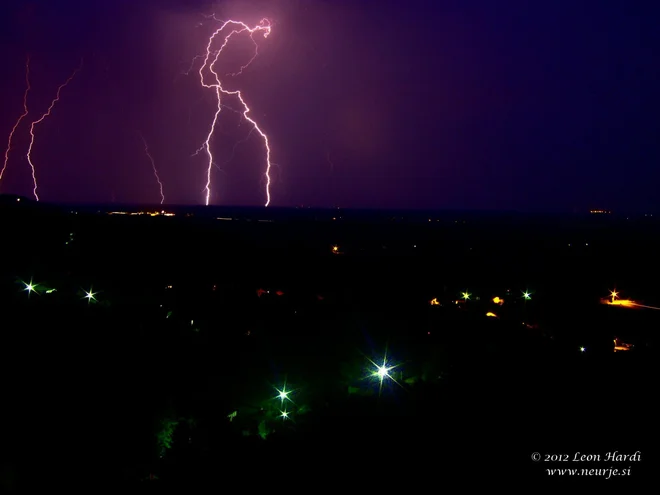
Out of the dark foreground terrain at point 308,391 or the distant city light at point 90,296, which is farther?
the distant city light at point 90,296

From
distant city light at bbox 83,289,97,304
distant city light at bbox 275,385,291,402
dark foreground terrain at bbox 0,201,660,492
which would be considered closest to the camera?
dark foreground terrain at bbox 0,201,660,492

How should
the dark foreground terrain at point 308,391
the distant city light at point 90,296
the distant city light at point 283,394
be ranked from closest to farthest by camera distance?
the dark foreground terrain at point 308,391 → the distant city light at point 283,394 → the distant city light at point 90,296

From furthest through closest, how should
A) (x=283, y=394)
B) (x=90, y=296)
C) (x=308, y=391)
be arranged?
(x=90, y=296), (x=308, y=391), (x=283, y=394)

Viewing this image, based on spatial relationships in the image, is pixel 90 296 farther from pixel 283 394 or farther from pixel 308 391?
pixel 308 391

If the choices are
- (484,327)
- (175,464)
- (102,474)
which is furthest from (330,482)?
(484,327)

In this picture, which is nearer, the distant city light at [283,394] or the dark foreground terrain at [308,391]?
the dark foreground terrain at [308,391]

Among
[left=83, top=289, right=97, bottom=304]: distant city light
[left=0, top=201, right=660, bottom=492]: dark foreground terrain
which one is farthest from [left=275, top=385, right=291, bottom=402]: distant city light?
[left=83, top=289, right=97, bottom=304]: distant city light

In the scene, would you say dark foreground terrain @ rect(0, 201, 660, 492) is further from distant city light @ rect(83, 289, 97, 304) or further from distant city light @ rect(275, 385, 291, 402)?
distant city light @ rect(83, 289, 97, 304)

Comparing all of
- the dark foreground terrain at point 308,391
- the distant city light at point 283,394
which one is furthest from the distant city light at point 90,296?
the distant city light at point 283,394

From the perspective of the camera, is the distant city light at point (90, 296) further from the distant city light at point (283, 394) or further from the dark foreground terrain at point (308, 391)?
the distant city light at point (283, 394)

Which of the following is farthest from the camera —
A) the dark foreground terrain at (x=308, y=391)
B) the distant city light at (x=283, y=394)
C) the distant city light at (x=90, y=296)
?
the distant city light at (x=90, y=296)

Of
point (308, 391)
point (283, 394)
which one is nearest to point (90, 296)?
point (283, 394)
